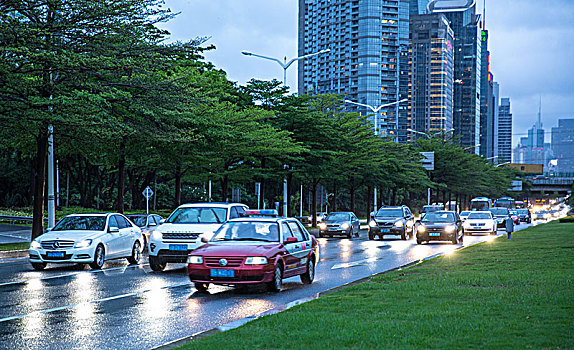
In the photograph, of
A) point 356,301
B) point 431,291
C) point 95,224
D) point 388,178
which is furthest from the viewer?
point 388,178

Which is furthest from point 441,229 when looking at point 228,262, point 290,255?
point 228,262

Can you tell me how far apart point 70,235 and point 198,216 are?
3.50 m

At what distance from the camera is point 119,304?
12.3m

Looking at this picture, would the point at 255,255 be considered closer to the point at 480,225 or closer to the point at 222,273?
the point at 222,273

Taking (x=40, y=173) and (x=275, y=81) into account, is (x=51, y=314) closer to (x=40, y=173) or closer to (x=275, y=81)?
(x=40, y=173)

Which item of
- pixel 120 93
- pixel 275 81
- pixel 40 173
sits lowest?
pixel 40 173

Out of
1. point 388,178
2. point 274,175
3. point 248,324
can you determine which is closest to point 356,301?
point 248,324

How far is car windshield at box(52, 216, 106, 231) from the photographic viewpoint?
20.5m

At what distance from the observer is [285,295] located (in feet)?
44.5

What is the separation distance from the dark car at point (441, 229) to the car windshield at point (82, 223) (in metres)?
17.0

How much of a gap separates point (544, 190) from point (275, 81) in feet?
469

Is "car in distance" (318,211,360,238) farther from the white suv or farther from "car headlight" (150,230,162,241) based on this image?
"car headlight" (150,230,162,241)

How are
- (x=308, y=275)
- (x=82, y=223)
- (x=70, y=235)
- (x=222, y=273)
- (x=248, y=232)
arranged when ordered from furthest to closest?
(x=82, y=223), (x=70, y=235), (x=308, y=275), (x=248, y=232), (x=222, y=273)

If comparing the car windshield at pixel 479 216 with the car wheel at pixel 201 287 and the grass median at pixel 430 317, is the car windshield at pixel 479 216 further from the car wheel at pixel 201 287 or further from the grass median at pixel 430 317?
the car wheel at pixel 201 287
